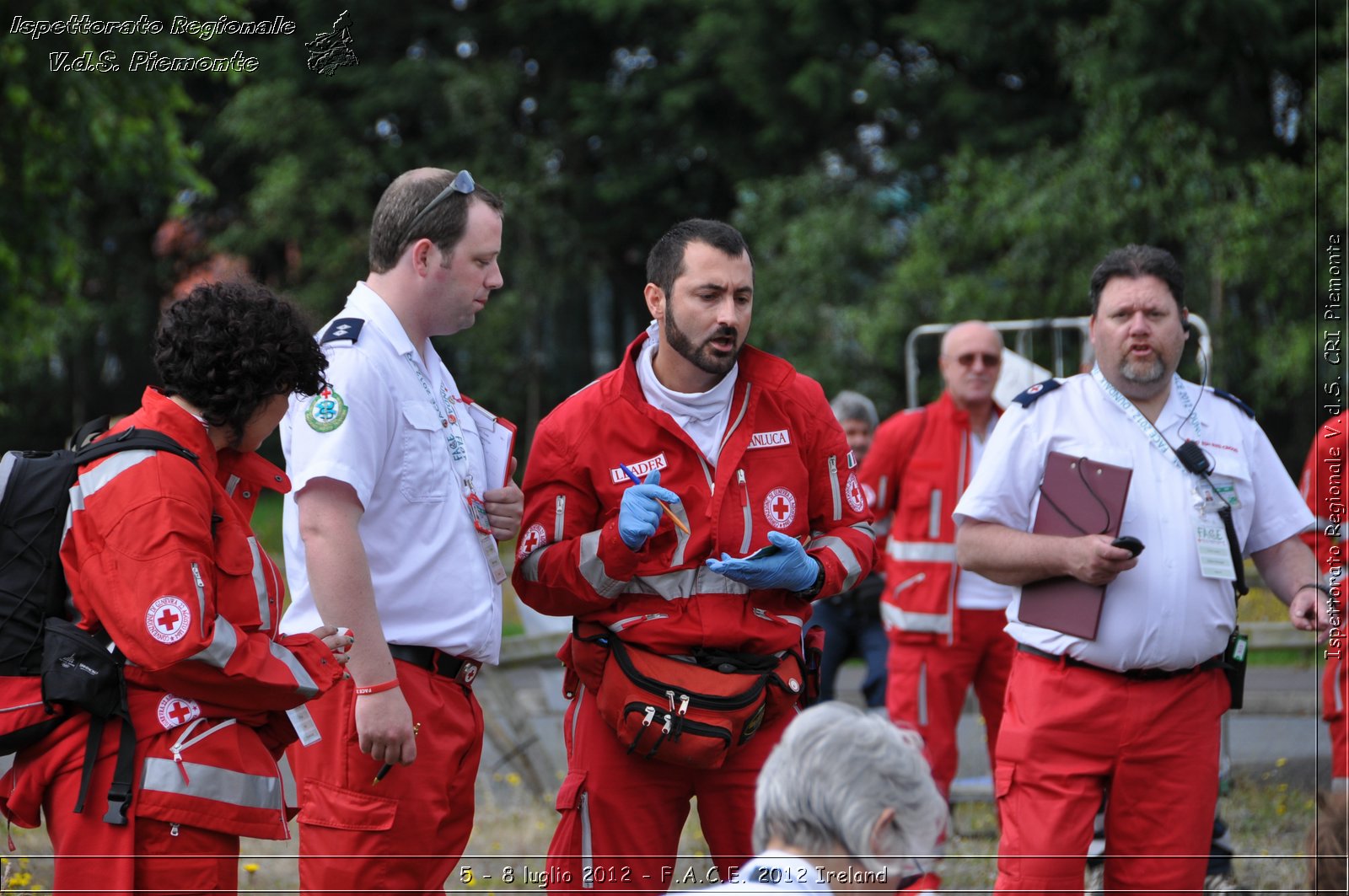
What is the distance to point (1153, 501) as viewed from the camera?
417 cm

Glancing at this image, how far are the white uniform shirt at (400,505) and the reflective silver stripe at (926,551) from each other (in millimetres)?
3610

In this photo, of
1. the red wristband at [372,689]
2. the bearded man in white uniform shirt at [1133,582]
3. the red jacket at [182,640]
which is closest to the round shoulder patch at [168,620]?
the red jacket at [182,640]

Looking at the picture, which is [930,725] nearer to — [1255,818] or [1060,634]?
[1255,818]

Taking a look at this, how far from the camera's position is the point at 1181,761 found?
13.3 ft

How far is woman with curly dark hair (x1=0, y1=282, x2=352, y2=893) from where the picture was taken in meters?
2.89

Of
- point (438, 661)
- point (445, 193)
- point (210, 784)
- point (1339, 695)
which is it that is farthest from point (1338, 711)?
point (210, 784)

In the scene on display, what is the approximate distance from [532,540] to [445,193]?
3.15ft

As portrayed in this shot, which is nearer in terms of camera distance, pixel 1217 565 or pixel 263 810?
pixel 263 810

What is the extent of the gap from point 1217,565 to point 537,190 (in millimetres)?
20001

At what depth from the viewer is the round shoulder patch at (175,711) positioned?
3.01m

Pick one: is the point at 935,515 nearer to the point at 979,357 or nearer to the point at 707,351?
the point at 979,357

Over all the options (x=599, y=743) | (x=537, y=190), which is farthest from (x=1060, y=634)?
(x=537, y=190)

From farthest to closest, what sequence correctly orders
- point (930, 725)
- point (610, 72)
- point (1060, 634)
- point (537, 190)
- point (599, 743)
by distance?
point (610, 72) → point (537, 190) → point (930, 725) → point (1060, 634) → point (599, 743)

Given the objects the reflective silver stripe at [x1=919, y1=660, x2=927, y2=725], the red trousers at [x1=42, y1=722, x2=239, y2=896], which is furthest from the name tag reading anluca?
the reflective silver stripe at [x1=919, y1=660, x2=927, y2=725]
